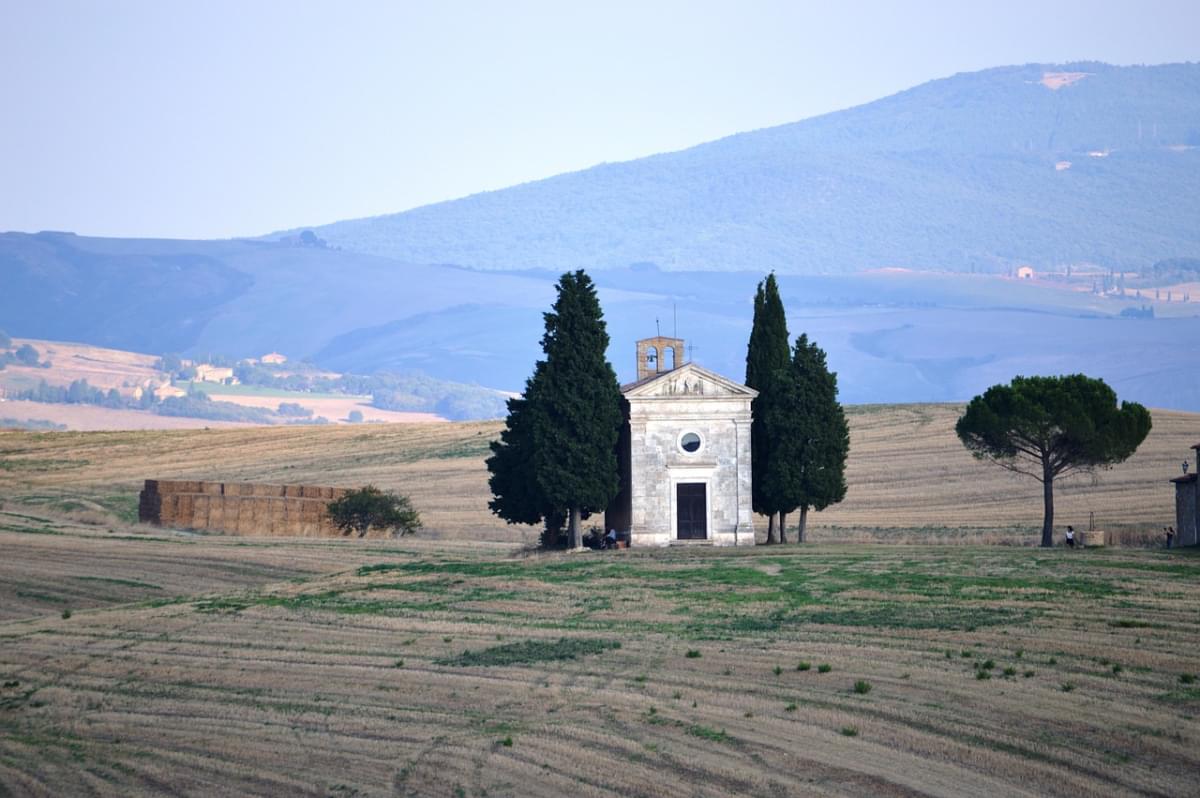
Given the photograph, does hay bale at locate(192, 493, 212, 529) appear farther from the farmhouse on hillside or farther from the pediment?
the farmhouse on hillside

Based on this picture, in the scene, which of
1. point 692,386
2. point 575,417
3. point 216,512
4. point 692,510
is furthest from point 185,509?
point 692,386

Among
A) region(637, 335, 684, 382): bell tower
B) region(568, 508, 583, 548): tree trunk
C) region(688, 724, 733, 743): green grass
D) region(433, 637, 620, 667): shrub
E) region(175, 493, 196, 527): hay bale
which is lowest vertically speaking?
region(688, 724, 733, 743): green grass

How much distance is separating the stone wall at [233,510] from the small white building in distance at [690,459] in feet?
57.1

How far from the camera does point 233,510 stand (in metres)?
73.7

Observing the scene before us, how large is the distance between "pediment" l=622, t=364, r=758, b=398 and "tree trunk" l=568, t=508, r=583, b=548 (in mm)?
4604

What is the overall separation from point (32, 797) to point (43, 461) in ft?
267

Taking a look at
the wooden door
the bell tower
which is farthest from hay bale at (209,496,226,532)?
the wooden door

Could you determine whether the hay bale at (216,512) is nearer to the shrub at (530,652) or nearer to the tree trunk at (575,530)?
the tree trunk at (575,530)

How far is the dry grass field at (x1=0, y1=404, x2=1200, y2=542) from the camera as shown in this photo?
251ft

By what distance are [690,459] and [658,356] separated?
8103 millimetres

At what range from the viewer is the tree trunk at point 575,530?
206ft

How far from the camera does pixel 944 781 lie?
26.2m

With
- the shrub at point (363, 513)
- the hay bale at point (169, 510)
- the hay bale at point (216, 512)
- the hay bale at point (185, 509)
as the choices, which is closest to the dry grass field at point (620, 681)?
the hay bale at point (216, 512)

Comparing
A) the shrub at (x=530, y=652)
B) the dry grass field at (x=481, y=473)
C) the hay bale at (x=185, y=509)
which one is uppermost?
the dry grass field at (x=481, y=473)
